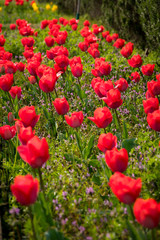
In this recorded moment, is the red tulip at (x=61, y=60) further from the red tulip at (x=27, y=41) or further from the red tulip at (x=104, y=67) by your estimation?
the red tulip at (x=27, y=41)

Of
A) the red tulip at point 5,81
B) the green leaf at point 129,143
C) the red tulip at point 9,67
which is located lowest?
the red tulip at point 9,67

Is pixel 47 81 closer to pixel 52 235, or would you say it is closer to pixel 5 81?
pixel 5 81

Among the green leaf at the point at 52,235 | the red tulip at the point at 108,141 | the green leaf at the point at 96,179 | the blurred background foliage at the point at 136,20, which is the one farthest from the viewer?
the blurred background foliage at the point at 136,20

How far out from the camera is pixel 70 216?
5.56 ft

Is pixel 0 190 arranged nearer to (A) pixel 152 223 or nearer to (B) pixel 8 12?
(A) pixel 152 223

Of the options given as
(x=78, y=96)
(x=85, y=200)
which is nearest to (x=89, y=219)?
(x=85, y=200)

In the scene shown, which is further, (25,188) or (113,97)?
(113,97)

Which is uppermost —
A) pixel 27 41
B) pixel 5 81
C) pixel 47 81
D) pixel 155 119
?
pixel 155 119

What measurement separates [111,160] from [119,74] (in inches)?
115

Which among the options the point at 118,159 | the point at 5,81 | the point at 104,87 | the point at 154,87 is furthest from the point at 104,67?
the point at 118,159

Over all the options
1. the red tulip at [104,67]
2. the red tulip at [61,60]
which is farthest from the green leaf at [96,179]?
the red tulip at [61,60]

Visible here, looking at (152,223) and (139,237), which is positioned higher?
(152,223)

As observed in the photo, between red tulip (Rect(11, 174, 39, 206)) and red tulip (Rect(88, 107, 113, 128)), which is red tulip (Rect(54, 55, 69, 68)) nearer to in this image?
red tulip (Rect(88, 107, 113, 128))

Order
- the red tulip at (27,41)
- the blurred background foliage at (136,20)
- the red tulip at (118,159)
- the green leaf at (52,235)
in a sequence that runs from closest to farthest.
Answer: the green leaf at (52,235)
the red tulip at (118,159)
the red tulip at (27,41)
the blurred background foliage at (136,20)
